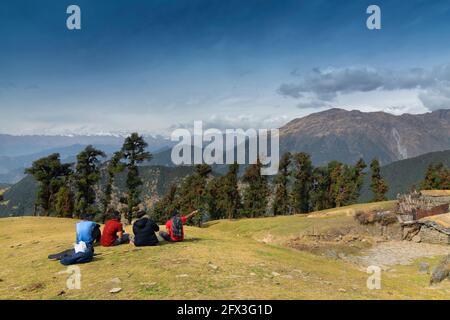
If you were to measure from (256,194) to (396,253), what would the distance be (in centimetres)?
5477

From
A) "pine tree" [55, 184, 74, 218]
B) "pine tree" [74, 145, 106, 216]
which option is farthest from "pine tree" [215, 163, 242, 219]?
"pine tree" [55, 184, 74, 218]

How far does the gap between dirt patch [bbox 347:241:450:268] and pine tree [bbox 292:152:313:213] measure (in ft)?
165

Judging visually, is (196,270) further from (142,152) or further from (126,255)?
(142,152)

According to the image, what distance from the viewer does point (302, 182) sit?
3583 inches

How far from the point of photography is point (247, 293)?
11.0 m

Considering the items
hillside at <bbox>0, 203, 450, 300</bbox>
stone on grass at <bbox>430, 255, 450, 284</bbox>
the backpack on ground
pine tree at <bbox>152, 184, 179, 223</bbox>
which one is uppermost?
the backpack on ground

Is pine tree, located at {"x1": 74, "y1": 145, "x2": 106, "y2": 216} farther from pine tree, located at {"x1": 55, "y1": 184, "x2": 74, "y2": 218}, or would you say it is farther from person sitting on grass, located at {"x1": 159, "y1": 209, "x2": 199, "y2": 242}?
person sitting on grass, located at {"x1": 159, "y1": 209, "x2": 199, "y2": 242}

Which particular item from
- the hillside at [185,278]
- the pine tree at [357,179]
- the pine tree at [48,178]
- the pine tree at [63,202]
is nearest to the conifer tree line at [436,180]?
the pine tree at [357,179]

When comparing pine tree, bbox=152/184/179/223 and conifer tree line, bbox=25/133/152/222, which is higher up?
conifer tree line, bbox=25/133/152/222

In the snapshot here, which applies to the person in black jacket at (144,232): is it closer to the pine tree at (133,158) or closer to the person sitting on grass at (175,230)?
the person sitting on grass at (175,230)

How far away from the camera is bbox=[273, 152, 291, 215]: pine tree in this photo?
86312mm

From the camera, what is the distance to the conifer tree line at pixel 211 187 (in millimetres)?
67438
